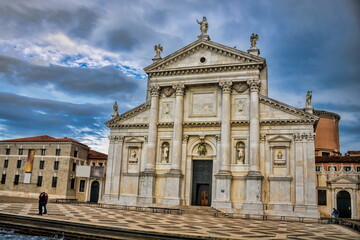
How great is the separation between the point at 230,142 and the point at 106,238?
69.5 feet

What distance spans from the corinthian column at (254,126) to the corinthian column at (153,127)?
1054 centimetres

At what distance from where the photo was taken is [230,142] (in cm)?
3531

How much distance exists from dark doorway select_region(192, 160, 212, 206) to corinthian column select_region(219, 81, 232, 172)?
2.64 m

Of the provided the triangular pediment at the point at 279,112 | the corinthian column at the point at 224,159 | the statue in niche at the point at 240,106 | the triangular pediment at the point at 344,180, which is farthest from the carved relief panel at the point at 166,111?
the triangular pediment at the point at 344,180

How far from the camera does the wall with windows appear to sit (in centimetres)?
5012

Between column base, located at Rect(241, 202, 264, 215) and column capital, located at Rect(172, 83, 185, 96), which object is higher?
column capital, located at Rect(172, 83, 185, 96)

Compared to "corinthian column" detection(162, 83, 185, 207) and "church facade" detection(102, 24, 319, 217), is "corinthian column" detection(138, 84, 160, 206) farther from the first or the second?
"corinthian column" detection(162, 83, 185, 207)

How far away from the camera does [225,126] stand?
116ft

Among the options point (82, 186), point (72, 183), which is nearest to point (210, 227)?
point (82, 186)

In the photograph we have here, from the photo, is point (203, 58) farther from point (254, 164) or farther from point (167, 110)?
point (254, 164)

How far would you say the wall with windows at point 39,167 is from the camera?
50125 mm

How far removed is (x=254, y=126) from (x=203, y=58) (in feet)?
31.8

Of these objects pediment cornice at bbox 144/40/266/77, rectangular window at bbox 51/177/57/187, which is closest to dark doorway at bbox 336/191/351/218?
pediment cornice at bbox 144/40/266/77

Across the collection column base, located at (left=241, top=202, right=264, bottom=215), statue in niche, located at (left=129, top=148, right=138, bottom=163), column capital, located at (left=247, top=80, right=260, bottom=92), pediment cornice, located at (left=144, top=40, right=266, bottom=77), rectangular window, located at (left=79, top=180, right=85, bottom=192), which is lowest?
column base, located at (left=241, top=202, right=264, bottom=215)
